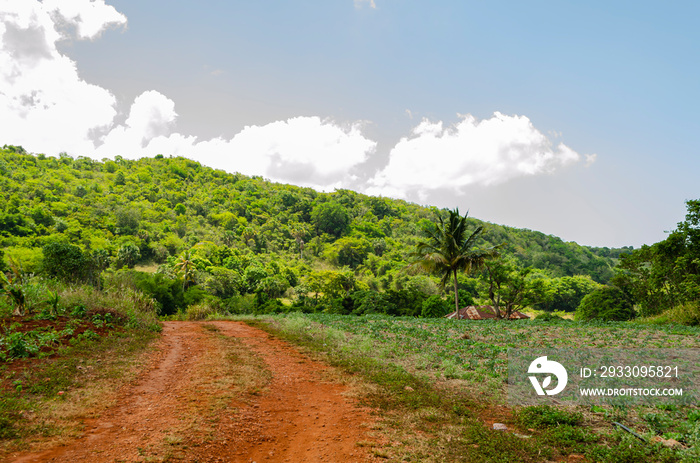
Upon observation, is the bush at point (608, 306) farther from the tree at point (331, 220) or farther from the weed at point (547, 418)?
the tree at point (331, 220)

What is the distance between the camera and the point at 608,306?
132 ft

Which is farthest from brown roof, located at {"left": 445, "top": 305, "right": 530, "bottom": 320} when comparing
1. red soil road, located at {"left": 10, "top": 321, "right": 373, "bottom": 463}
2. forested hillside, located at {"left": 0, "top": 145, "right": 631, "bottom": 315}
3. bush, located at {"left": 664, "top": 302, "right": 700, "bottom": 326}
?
red soil road, located at {"left": 10, "top": 321, "right": 373, "bottom": 463}

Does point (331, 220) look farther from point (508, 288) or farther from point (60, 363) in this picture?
point (60, 363)

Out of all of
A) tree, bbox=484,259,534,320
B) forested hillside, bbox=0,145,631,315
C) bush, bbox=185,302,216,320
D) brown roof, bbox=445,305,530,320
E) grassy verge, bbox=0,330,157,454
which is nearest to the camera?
grassy verge, bbox=0,330,157,454

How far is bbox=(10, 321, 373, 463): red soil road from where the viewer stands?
4.47 meters

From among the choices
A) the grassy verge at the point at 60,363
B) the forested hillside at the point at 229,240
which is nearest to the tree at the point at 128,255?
the forested hillside at the point at 229,240

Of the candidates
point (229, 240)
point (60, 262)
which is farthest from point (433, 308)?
point (229, 240)

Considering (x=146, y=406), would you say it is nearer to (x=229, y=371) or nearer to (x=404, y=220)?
(x=229, y=371)

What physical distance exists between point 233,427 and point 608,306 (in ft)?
152

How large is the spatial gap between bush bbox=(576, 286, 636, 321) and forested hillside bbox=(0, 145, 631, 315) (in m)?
5.63

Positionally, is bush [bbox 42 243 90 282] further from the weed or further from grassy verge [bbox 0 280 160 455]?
the weed

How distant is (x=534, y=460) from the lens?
4.36m

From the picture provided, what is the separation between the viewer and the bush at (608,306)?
127 ft

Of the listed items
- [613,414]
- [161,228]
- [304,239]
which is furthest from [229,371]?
[304,239]
